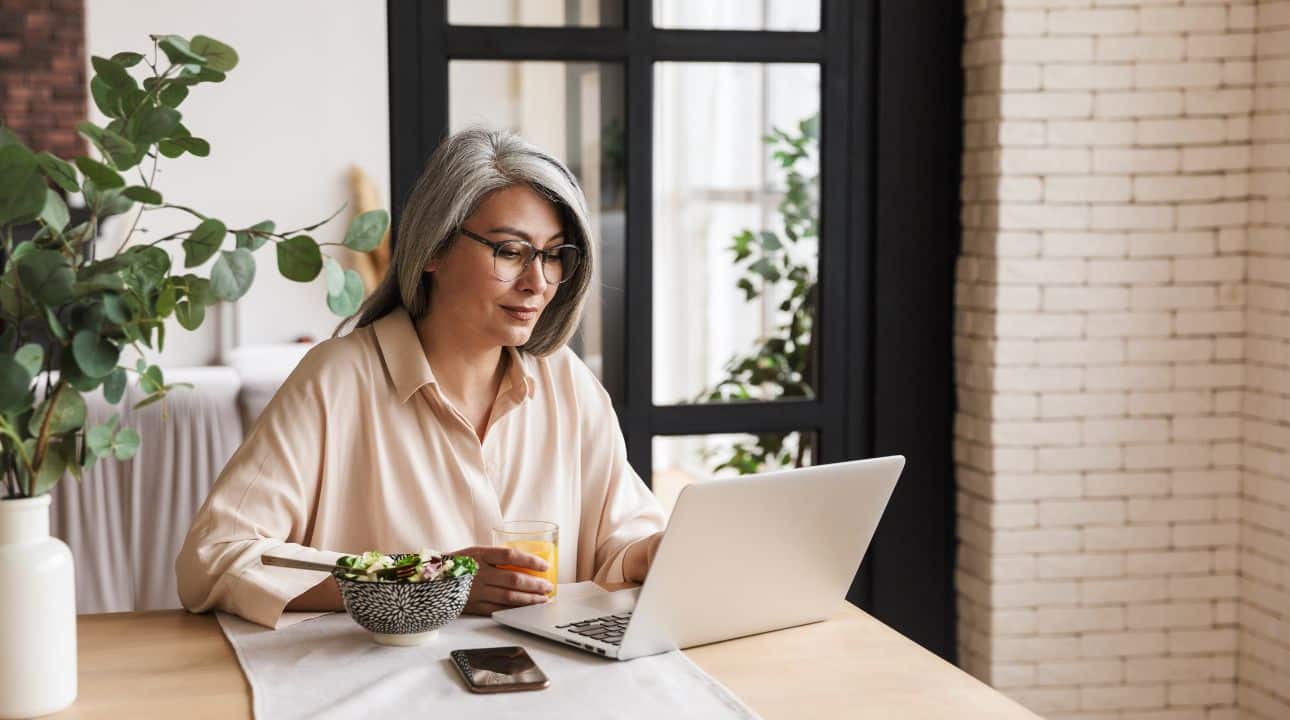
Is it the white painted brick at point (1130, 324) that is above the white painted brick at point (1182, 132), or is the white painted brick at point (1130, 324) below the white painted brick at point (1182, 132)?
below

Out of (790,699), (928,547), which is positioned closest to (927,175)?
(928,547)

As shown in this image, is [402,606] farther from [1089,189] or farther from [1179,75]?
[1179,75]

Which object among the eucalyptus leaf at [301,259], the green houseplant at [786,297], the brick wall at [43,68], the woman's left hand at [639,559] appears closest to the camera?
the eucalyptus leaf at [301,259]

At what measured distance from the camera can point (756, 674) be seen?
156 centimetres

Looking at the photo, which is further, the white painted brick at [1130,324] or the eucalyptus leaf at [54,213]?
the white painted brick at [1130,324]

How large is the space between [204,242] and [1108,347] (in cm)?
219

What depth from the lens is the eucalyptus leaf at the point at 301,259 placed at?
1386mm

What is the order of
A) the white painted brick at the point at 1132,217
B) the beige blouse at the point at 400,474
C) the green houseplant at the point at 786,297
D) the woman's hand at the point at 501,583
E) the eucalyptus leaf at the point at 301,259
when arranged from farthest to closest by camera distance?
the green houseplant at the point at 786,297 → the white painted brick at the point at 1132,217 → the beige blouse at the point at 400,474 → the woman's hand at the point at 501,583 → the eucalyptus leaf at the point at 301,259

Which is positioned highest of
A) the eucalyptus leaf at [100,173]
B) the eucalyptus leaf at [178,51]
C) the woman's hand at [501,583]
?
the eucalyptus leaf at [178,51]

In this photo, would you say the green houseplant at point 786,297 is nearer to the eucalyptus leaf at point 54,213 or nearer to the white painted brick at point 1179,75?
the white painted brick at point 1179,75

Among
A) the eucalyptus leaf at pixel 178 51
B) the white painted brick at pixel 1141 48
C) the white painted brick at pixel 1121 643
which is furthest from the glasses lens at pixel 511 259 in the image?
the white painted brick at pixel 1121 643

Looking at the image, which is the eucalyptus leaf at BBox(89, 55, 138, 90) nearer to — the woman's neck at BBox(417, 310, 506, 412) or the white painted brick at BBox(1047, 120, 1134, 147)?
the woman's neck at BBox(417, 310, 506, 412)

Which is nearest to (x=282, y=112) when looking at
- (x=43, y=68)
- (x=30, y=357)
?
(x=43, y=68)

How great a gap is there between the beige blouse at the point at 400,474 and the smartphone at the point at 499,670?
31 cm
